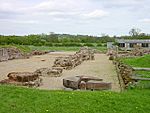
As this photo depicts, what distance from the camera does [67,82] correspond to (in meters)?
12.4

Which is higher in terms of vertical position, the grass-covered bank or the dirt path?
the grass-covered bank

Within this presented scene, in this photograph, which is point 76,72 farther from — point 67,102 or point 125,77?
point 67,102

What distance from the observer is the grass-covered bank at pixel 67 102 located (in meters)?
7.66

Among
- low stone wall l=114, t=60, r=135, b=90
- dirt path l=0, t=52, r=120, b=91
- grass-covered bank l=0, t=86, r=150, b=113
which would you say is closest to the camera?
grass-covered bank l=0, t=86, r=150, b=113

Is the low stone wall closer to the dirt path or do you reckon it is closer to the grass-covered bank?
the dirt path

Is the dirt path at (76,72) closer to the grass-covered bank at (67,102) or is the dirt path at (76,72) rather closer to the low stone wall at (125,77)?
the low stone wall at (125,77)

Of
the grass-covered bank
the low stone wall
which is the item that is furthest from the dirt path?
the grass-covered bank

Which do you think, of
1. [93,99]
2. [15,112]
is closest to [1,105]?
[15,112]

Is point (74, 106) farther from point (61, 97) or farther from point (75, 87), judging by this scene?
point (75, 87)

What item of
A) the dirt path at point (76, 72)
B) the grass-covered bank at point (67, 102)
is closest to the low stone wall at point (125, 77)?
the dirt path at point (76, 72)

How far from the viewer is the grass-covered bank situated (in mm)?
7660

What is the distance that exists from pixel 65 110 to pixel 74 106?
0.38 meters

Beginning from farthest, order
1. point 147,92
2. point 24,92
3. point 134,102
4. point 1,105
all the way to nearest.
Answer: point 147,92 < point 24,92 < point 134,102 < point 1,105

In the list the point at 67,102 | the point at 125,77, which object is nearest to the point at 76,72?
the point at 125,77
